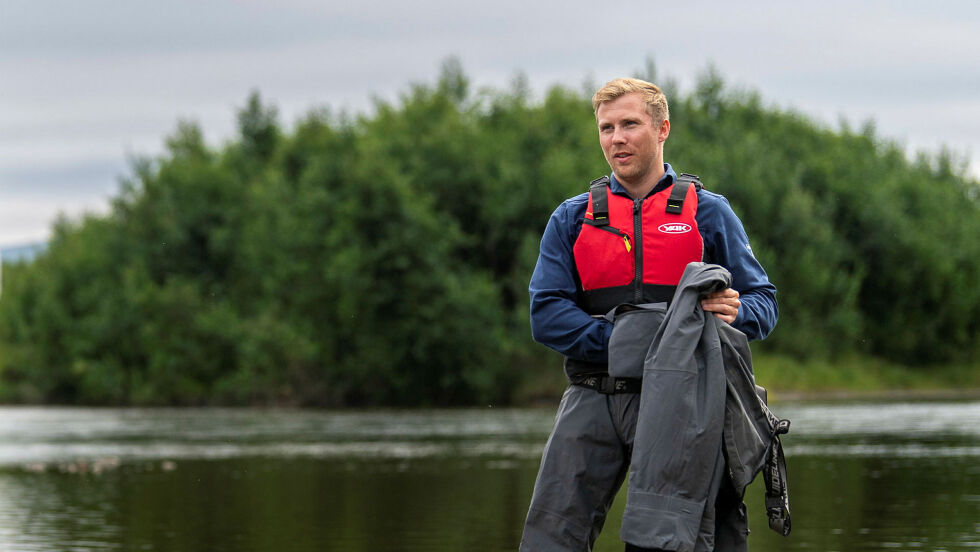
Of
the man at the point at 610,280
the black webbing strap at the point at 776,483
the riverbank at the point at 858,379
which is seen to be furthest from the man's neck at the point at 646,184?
the riverbank at the point at 858,379

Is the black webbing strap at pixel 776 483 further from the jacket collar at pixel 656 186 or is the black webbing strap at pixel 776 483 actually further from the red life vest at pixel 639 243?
the jacket collar at pixel 656 186

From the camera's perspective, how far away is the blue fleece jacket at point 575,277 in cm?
413

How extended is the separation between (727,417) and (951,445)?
18090 millimetres

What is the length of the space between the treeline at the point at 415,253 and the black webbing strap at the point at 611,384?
144 ft

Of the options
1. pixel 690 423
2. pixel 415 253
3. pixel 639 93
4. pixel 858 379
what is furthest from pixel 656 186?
pixel 858 379

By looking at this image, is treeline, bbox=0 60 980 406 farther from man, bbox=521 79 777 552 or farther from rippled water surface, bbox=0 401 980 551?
man, bbox=521 79 777 552

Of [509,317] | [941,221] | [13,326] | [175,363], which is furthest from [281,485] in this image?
[13,326]

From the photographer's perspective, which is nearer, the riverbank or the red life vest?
the red life vest

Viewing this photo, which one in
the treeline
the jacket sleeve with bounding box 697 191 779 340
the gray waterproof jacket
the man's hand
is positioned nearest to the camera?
the gray waterproof jacket

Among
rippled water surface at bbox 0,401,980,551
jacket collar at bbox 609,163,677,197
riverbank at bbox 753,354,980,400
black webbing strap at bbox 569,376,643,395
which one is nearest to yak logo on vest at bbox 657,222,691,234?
jacket collar at bbox 609,163,677,197

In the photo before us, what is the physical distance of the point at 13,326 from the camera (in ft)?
257

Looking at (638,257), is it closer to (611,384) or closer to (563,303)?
(563,303)

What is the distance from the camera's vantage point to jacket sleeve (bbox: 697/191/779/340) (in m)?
4.18

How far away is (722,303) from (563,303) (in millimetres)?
447
